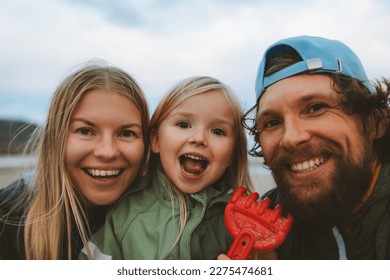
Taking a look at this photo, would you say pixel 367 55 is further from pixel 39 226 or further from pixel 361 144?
pixel 39 226

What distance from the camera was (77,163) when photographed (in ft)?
5.01

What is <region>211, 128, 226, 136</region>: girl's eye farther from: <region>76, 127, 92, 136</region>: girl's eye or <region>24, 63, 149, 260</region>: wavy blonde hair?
<region>76, 127, 92, 136</region>: girl's eye

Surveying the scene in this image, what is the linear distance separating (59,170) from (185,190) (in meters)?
0.39

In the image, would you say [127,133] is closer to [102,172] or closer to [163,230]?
[102,172]

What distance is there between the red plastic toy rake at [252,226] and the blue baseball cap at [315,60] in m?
0.34

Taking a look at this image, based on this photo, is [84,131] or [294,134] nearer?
[294,134]

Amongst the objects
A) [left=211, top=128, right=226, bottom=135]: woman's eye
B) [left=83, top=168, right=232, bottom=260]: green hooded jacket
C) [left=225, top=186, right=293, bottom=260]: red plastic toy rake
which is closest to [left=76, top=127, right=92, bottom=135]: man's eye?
[left=83, top=168, right=232, bottom=260]: green hooded jacket

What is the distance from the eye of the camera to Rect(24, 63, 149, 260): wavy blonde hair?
1.51 meters

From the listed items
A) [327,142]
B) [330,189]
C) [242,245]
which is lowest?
[242,245]

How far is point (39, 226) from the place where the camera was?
60.1 inches

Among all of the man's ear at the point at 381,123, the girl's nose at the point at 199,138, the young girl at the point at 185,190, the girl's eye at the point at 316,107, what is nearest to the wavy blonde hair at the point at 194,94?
the young girl at the point at 185,190

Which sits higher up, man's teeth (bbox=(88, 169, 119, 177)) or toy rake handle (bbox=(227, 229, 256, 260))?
man's teeth (bbox=(88, 169, 119, 177))

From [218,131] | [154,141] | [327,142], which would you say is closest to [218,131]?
[218,131]

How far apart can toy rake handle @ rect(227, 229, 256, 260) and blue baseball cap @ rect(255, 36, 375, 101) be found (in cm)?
41
